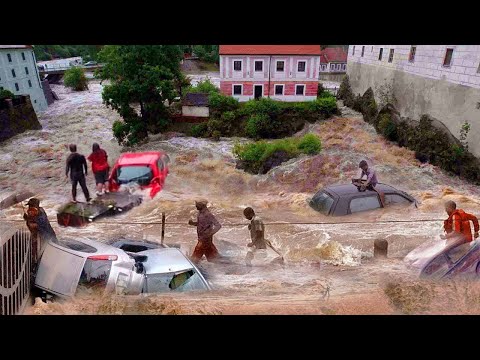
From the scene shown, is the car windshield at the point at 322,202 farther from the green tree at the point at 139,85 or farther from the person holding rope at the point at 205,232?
the green tree at the point at 139,85

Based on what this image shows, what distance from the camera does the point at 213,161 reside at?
776 centimetres

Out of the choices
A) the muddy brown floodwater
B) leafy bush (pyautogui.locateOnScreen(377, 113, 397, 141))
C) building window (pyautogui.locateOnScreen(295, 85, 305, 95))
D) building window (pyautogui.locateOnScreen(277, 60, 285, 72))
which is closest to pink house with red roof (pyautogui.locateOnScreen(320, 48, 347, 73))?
building window (pyautogui.locateOnScreen(295, 85, 305, 95))

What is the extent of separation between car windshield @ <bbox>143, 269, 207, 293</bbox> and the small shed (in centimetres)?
353

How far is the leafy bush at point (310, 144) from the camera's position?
25.6 ft

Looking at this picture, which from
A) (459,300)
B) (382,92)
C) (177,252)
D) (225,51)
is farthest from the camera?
(382,92)

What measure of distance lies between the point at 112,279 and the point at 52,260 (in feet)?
3.24

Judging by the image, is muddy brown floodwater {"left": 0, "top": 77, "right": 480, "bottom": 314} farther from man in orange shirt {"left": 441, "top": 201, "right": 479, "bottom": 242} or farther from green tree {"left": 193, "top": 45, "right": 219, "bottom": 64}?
green tree {"left": 193, "top": 45, "right": 219, "bottom": 64}

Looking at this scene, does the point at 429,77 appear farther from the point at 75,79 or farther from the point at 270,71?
the point at 75,79

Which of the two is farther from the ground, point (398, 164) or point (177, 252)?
point (398, 164)

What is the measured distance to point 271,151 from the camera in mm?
7887

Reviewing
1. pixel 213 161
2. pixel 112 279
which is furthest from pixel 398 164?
pixel 112 279

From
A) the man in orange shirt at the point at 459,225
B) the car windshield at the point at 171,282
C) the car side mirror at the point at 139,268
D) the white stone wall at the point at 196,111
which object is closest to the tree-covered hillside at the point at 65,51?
the white stone wall at the point at 196,111

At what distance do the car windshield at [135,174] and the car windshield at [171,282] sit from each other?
201 cm
